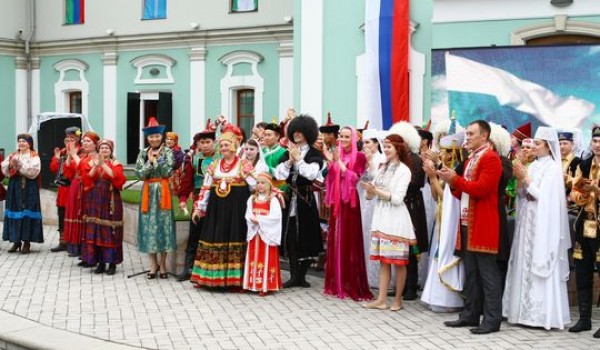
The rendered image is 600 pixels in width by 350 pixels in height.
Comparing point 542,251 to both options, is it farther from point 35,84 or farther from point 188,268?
point 35,84

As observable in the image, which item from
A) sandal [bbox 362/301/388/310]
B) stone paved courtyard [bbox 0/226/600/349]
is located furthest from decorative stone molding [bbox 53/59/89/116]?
sandal [bbox 362/301/388/310]

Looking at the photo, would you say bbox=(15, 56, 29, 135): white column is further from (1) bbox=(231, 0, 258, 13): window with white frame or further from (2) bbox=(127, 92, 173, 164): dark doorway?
(1) bbox=(231, 0, 258, 13): window with white frame

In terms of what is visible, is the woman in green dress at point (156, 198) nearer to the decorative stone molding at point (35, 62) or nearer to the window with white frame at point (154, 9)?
the window with white frame at point (154, 9)

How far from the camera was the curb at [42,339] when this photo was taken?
6.82 metres

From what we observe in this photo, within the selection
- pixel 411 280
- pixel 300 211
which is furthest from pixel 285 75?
pixel 411 280

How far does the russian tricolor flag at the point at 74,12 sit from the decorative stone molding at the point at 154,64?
2.42 m

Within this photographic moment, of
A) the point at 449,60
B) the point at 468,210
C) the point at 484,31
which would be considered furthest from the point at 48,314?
the point at 484,31

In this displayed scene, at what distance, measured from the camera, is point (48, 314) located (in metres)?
8.03

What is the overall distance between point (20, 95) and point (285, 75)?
889cm

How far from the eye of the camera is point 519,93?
11.4m

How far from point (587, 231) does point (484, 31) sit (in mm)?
7047

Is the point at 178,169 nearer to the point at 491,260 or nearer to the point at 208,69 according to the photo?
the point at 491,260

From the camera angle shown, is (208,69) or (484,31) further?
(208,69)

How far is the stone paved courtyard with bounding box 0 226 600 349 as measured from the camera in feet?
23.0
